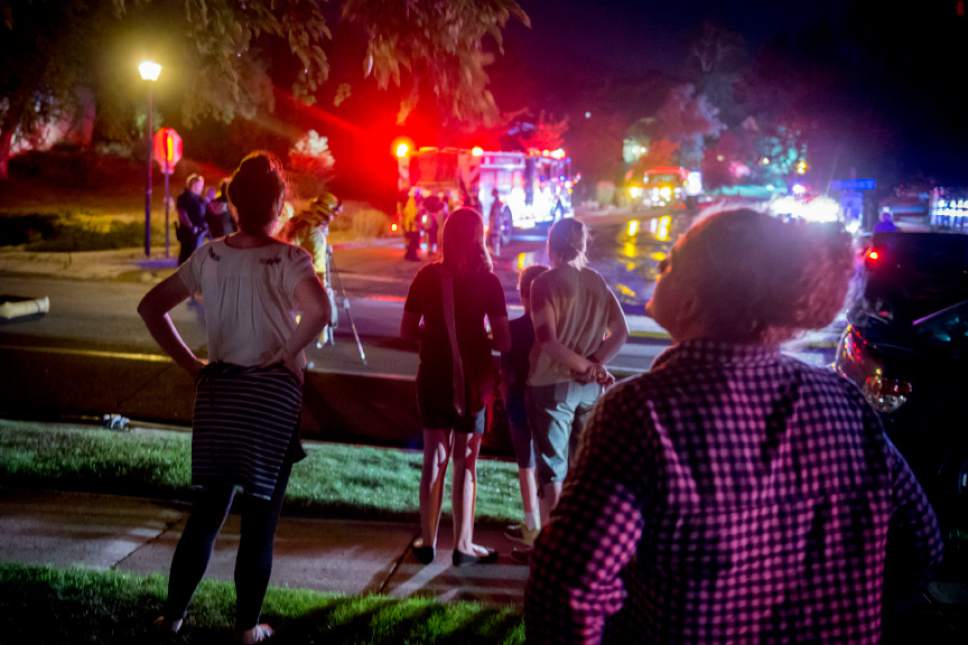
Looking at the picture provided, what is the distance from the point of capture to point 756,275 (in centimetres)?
179

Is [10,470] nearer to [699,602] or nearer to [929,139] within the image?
[699,602]

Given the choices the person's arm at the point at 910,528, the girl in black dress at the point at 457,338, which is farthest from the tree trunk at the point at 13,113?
the person's arm at the point at 910,528

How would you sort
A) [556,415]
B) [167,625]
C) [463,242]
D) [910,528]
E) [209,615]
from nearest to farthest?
[910,528], [167,625], [209,615], [463,242], [556,415]

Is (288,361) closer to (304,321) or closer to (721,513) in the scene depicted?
(304,321)

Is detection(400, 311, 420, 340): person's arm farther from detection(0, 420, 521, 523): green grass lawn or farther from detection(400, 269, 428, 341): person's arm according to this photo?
detection(0, 420, 521, 523): green grass lawn

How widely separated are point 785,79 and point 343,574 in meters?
56.5

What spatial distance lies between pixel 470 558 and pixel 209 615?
1.40m

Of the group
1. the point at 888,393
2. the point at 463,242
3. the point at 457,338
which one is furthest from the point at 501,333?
the point at 888,393

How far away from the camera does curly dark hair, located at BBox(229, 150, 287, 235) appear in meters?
3.35

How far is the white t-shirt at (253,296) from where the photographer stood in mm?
3350

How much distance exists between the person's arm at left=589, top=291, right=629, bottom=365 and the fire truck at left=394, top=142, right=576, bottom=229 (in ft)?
63.7

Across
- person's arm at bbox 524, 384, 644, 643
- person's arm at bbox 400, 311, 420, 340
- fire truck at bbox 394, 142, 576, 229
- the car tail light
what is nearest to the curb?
person's arm at bbox 400, 311, 420, 340

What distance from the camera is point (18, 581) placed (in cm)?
405

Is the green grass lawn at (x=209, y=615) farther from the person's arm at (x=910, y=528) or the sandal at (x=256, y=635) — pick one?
the person's arm at (x=910, y=528)
